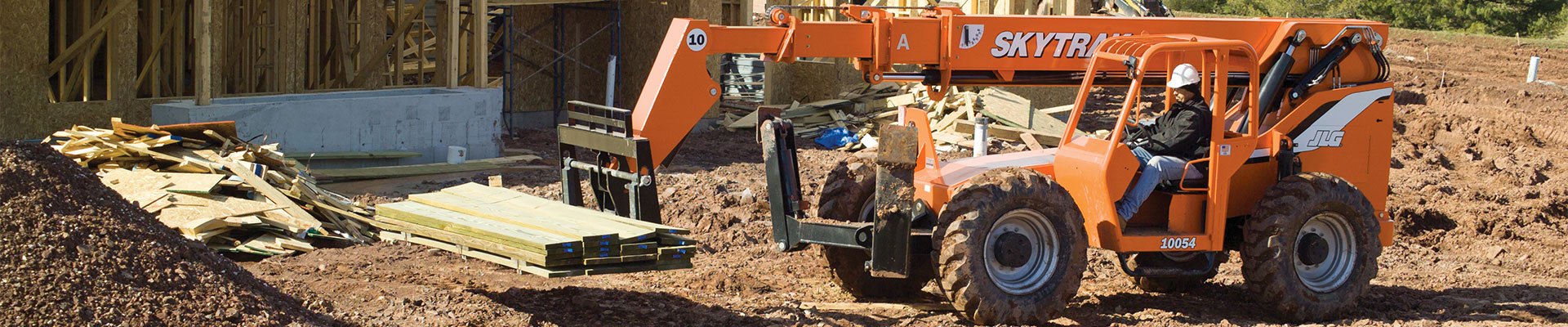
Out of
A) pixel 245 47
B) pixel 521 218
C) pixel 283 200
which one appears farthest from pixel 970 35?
pixel 245 47

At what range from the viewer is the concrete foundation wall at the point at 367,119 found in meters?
15.7

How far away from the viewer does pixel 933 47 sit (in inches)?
370

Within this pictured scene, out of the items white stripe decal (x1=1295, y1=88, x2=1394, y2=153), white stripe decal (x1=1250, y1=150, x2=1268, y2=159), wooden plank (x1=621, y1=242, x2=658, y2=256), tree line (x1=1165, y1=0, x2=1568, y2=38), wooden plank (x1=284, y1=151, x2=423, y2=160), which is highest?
tree line (x1=1165, y1=0, x2=1568, y2=38)

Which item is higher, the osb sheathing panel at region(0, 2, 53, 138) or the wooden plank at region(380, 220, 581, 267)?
the osb sheathing panel at region(0, 2, 53, 138)

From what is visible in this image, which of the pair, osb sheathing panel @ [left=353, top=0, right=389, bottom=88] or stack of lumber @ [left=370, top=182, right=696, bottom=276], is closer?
stack of lumber @ [left=370, top=182, right=696, bottom=276]

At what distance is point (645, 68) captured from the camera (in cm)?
2202

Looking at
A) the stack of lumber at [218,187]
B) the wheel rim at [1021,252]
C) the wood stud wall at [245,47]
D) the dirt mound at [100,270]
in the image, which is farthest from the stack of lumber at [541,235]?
the wood stud wall at [245,47]

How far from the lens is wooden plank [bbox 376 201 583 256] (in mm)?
7910

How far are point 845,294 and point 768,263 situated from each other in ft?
4.42

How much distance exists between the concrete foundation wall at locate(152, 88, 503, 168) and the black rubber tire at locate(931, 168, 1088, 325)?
31.2 feet

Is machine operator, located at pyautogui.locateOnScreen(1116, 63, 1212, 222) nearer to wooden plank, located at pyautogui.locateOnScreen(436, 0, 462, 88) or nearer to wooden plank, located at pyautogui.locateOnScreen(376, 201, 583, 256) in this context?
wooden plank, located at pyautogui.locateOnScreen(376, 201, 583, 256)

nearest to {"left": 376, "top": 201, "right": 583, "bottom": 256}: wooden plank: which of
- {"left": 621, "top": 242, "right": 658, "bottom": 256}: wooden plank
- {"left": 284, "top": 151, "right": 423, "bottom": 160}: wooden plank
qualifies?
{"left": 621, "top": 242, "right": 658, "bottom": 256}: wooden plank

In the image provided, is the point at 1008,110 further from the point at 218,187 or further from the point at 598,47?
the point at 218,187

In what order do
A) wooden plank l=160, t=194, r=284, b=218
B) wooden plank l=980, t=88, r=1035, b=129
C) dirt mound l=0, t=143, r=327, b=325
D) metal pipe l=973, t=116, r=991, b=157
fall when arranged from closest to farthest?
dirt mound l=0, t=143, r=327, b=325
wooden plank l=160, t=194, r=284, b=218
metal pipe l=973, t=116, r=991, b=157
wooden plank l=980, t=88, r=1035, b=129
